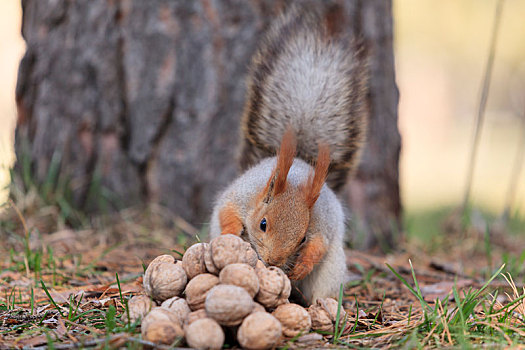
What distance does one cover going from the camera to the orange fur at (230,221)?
1.43 meters

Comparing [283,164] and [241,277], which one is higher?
[283,164]

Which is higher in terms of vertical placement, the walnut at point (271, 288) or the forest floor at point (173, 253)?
the walnut at point (271, 288)

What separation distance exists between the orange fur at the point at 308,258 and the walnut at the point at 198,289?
336mm

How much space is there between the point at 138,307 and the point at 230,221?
17.8 inches

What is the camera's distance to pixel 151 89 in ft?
7.12

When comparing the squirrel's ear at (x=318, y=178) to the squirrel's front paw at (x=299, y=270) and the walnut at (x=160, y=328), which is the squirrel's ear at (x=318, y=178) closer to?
the squirrel's front paw at (x=299, y=270)

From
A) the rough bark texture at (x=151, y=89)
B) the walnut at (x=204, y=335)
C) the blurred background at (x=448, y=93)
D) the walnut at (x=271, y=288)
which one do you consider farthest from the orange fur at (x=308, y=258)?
the blurred background at (x=448, y=93)

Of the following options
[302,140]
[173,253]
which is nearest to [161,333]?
[173,253]

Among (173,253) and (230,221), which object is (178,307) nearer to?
(230,221)

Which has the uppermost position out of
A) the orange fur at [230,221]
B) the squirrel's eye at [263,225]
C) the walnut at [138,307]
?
the squirrel's eye at [263,225]

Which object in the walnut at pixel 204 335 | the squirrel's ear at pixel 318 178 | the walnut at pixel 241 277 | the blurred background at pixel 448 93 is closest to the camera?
the walnut at pixel 204 335

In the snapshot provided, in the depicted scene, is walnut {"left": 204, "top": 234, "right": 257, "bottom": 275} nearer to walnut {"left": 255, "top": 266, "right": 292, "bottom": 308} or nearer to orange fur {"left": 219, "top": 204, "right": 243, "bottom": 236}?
walnut {"left": 255, "top": 266, "right": 292, "bottom": 308}

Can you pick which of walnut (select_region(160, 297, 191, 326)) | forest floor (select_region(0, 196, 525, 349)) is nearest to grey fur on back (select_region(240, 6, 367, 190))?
forest floor (select_region(0, 196, 525, 349))

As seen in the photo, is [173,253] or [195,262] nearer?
[195,262]
